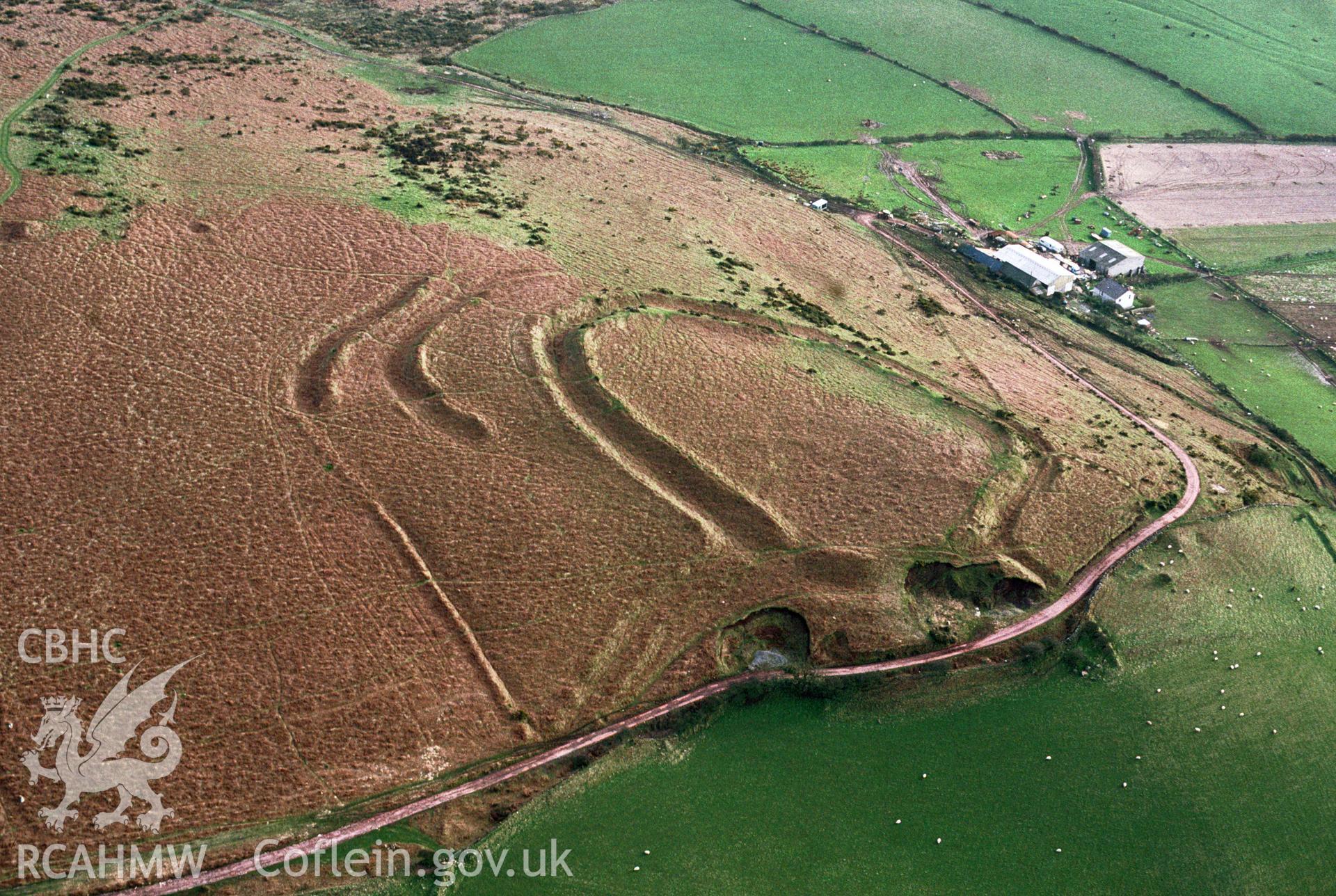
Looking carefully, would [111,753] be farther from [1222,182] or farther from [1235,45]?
[1235,45]

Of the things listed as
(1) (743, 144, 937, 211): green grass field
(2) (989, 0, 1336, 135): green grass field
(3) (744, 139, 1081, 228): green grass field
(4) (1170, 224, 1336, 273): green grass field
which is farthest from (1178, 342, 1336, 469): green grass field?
(2) (989, 0, 1336, 135): green grass field

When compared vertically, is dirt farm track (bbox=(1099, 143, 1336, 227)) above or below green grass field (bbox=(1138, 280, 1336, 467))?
above

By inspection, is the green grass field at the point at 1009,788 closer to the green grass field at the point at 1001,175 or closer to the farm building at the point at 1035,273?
the farm building at the point at 1035,273

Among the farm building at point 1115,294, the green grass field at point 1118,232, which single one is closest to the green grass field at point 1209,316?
the farm building at point 1115,294

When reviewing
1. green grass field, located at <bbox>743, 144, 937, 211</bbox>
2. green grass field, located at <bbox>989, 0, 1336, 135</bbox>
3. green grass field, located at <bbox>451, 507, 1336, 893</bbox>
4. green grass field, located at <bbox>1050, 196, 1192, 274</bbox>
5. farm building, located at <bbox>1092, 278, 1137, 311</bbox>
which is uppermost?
green grass field, located at <bbox>989, 0, 1336, 135</bbox>

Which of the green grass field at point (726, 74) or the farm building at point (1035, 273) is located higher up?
the green grass field at point (726, 74)

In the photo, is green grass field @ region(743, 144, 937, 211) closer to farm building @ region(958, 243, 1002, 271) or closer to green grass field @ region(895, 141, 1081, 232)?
green grass field @ region(895, 141, 1081, 232)
